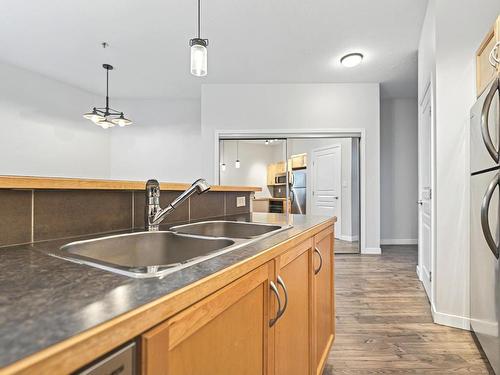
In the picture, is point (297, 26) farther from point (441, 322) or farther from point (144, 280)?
point (144, 280)

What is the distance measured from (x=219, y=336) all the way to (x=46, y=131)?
510cm

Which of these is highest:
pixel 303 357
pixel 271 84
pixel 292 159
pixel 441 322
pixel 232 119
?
pixel 271 84

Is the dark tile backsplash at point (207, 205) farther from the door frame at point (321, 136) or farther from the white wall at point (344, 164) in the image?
the white wall at point (344, 164)

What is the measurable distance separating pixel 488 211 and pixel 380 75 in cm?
321

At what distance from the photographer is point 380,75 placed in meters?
4.00

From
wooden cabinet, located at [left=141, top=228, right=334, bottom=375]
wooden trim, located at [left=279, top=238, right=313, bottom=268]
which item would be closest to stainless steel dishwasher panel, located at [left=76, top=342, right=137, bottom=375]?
wooden cabinet, located at [left=141, top=228, right=334, bottom=375]

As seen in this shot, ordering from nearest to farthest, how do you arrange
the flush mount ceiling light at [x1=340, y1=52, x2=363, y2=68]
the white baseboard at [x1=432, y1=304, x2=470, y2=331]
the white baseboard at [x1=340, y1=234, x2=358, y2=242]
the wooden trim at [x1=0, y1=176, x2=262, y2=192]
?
the wooden trim at [x1=0, y1=176, x2=262, y2=192], the white baseboard at [x1=432, y1=304, x2=470, y2=331], the flush mount ceiling light at [x1=340, y1=52, x2=363, y2=68], the white baseboard at [x1=340, y1=234, x2=358, y2=242]

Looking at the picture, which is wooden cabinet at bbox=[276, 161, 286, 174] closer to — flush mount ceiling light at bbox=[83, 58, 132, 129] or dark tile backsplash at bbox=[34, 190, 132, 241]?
flush mount ceiling light at bbox=[83, 58, 132, 129]

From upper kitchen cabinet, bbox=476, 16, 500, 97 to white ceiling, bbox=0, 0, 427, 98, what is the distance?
4.05 ft

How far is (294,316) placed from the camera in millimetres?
942

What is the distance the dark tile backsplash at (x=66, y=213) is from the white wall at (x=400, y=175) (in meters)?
4.64

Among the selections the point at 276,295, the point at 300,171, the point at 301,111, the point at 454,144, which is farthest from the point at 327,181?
the point at 276,295

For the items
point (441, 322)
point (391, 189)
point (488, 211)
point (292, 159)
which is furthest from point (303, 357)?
point (391, 189)

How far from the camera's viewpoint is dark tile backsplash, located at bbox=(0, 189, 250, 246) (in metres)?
0.76
